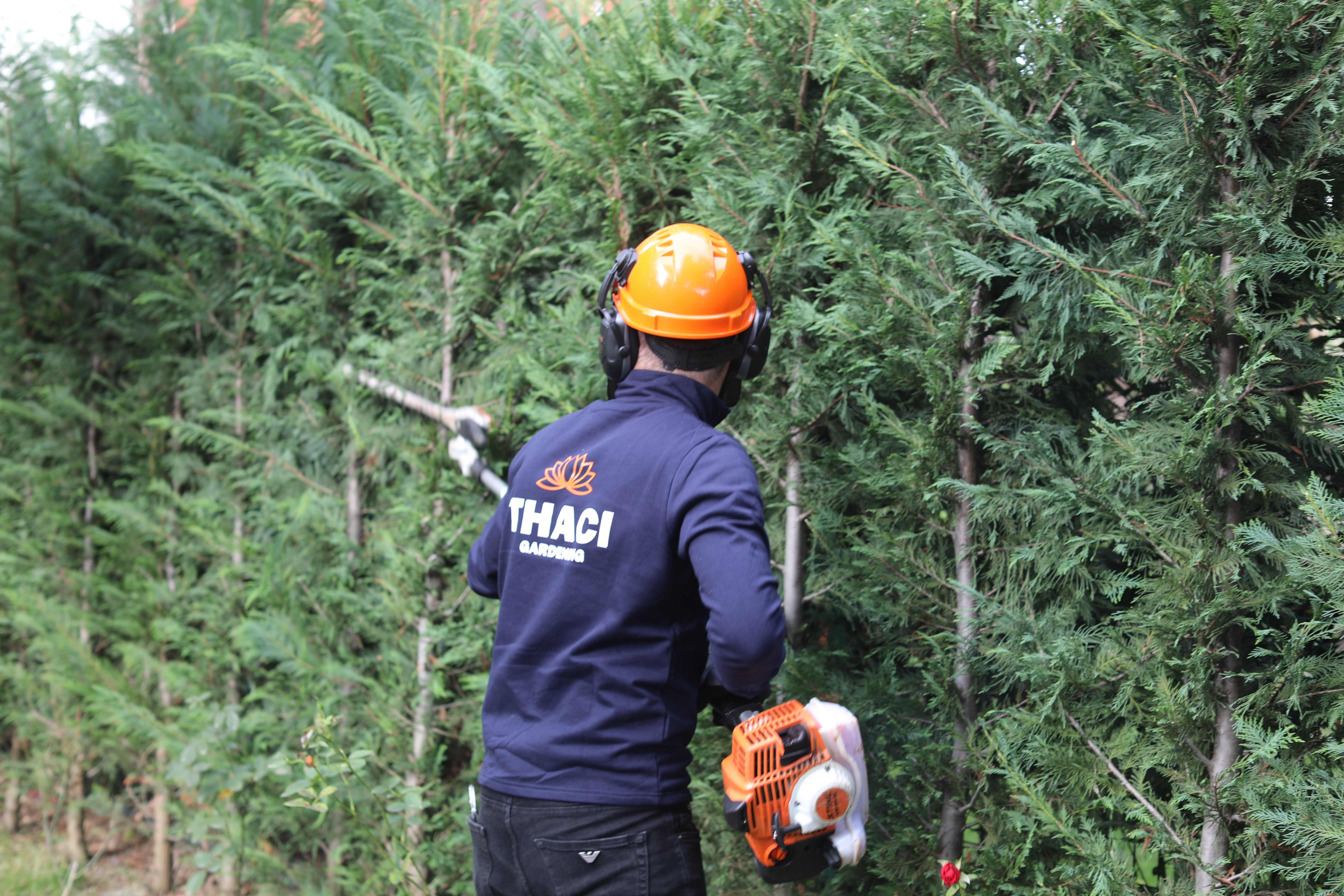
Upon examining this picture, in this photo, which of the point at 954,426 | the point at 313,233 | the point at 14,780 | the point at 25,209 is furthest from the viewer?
the point at 14,780

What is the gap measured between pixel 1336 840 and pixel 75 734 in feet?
20.8

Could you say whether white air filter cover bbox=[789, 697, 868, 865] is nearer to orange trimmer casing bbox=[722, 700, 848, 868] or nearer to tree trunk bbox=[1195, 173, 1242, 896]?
orange trimmer casing bbox=[722, 700, 848, 868]

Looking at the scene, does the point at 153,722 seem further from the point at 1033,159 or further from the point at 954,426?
the point at 1033,159

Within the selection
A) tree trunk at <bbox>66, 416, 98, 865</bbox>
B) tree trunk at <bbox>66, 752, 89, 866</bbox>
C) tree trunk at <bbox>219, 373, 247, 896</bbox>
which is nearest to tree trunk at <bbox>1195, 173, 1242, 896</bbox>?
tree trunk at <bbox>219, 373, 247, 896</bbox>

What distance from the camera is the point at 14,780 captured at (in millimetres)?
5715

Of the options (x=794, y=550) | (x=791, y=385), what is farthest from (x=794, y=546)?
(x=791, y=385)

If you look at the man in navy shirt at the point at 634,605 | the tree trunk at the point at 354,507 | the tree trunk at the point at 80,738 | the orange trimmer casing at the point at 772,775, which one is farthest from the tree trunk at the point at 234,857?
the orange trimmer casing at the point at 772,775

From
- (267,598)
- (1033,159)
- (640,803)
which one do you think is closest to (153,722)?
(267,598)

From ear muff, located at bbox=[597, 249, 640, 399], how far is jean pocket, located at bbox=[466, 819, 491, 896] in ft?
3.83

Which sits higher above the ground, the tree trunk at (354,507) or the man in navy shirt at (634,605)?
the man in navy shirt at (634,605)

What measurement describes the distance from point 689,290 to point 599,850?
134cm

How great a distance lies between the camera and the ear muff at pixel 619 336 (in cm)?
223

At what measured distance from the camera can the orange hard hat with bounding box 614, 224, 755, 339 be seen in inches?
83.2

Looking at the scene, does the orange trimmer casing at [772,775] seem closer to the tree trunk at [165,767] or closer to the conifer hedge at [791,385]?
the conifer hedge at [791,385]
